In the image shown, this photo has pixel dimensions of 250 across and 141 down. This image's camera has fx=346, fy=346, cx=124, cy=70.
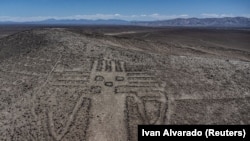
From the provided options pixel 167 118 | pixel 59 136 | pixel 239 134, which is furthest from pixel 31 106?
pixel 239 134

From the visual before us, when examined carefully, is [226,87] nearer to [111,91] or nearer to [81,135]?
[111,91]

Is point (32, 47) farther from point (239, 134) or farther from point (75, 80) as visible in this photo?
point (239, 134)

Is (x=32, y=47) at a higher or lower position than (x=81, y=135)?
higher

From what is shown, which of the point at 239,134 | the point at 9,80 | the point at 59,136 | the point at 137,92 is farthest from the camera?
the point at 9,80

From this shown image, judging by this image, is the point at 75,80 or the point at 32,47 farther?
the point at 32,47

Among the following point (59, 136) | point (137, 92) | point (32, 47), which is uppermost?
point (32, 47)

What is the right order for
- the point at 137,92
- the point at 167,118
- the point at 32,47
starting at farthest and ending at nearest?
the point at 32,47 → the point at 137,92 → the point at 167,118

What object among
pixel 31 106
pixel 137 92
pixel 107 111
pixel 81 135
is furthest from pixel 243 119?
pixel 31 106
